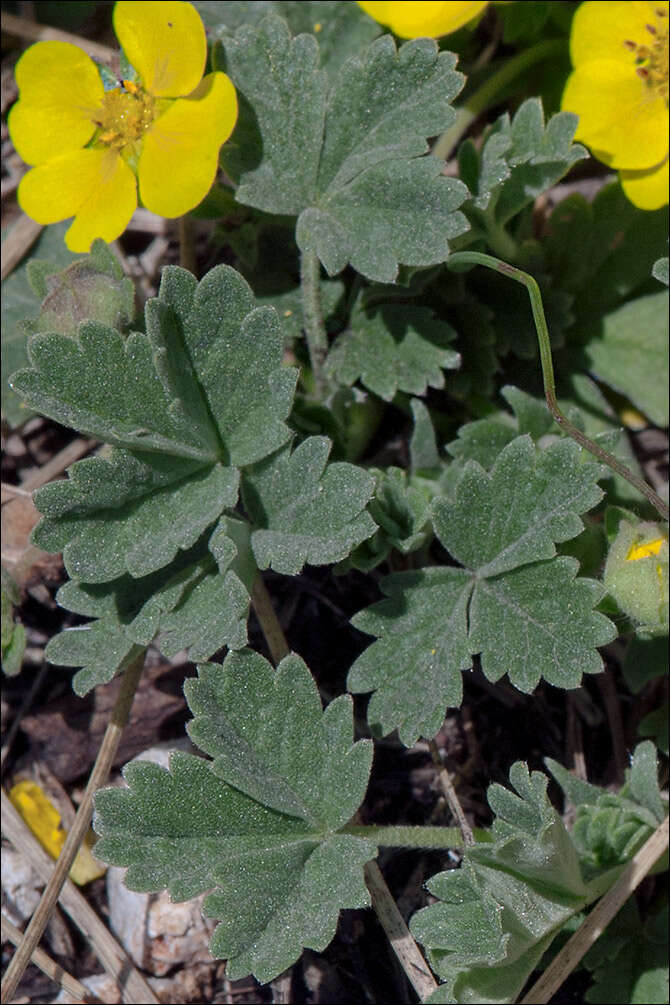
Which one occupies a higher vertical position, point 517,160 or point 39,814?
point 517,160

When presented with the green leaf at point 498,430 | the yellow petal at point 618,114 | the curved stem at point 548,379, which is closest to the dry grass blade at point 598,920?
the curved stem at point 548,379

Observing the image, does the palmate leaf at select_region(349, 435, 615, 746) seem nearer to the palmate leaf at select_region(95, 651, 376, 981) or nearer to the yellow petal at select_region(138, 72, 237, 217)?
the palmate leaf at select_region(95, 651, 376, 981)

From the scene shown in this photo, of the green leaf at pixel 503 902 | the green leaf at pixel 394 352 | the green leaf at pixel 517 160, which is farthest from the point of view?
the green leaf at pixel 394 352

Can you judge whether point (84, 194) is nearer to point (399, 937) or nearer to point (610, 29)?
point (610, 29)

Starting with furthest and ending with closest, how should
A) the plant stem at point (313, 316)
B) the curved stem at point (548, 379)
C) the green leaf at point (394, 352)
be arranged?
the green leaf at point (394, 352), the plant stem at point (313, 316), the curved stem at point (548, 379)

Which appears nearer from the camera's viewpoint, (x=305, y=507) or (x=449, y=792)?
(x=305, y=507)

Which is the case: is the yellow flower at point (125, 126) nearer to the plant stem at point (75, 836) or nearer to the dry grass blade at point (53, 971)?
the plant stem at point (75, 836)

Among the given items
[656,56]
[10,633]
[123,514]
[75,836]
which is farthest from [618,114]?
[75,836]
